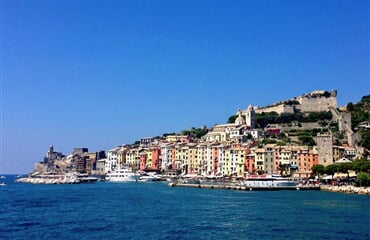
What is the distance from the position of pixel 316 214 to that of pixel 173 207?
10.5 metres

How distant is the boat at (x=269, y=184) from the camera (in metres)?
54.2

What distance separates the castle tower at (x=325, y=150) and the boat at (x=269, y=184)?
11507mm

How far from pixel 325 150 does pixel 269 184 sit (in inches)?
581

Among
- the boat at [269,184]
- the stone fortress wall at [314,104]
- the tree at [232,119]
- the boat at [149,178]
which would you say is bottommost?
the boat at [269,184]

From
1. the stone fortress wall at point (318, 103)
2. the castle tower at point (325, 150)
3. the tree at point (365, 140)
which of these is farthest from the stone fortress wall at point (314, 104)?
the castle tower at point (325, 150)

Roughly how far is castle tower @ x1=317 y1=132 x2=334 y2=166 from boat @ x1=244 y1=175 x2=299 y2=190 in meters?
11.5

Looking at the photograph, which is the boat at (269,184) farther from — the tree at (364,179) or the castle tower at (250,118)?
the castle tower at (250,118)

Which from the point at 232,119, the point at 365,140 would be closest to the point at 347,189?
the point at 365,140

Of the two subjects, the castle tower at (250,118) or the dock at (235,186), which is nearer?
the dock at (235,186)

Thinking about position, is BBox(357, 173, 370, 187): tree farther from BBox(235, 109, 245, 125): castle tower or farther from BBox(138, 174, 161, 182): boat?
BBox(235, 109, 245, 125): castle tower

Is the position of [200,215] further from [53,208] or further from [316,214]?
[53,208]

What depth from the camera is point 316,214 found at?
29.5 m

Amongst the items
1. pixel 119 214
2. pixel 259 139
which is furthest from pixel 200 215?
pixel 259 139

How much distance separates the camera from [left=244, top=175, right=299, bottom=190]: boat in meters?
54.2
